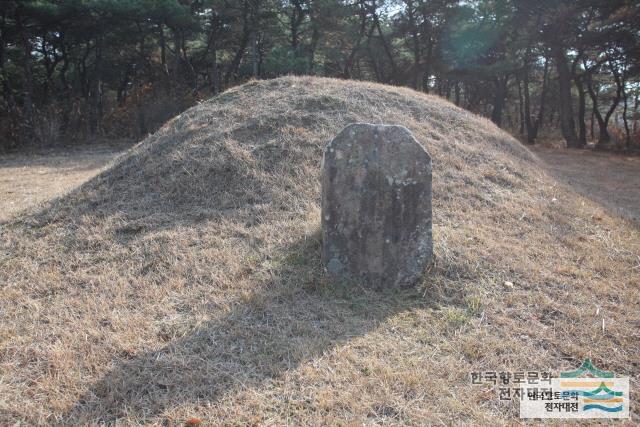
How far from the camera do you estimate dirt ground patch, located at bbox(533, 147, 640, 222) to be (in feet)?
21.8

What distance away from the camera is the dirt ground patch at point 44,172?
5.92m

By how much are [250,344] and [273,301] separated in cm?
47

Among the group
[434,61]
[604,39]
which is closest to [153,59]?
[434,61]

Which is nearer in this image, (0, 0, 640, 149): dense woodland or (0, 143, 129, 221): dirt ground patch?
(0, 143, 129, 221): dirt ground patch

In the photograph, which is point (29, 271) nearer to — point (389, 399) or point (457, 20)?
point (389, 399)

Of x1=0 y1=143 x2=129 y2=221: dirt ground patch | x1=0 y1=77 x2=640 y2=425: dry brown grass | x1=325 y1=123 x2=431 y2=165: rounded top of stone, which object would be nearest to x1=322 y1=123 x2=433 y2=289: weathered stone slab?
x1=325 y1=123 x2=431 y2=165: rounded top of stone

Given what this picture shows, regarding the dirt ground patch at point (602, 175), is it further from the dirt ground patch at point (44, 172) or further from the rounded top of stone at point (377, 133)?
the dirt ground patch at point (44, 172)

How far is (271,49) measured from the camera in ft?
60.2

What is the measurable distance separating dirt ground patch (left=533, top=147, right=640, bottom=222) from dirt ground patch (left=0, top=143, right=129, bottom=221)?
7.61 meters

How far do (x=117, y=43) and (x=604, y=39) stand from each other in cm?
1723

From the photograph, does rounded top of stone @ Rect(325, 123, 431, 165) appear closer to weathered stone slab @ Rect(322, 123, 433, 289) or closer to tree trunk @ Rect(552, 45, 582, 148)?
weathered stone slab @ Rect(322, 123, 433, 289)

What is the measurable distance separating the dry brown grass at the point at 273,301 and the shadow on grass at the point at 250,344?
0.04 ft

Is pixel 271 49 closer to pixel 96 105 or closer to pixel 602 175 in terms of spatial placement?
pixel 96 105

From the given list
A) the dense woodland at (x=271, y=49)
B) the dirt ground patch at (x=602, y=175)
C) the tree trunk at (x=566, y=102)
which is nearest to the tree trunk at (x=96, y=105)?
the dense woodland at (x=271, y=49)
